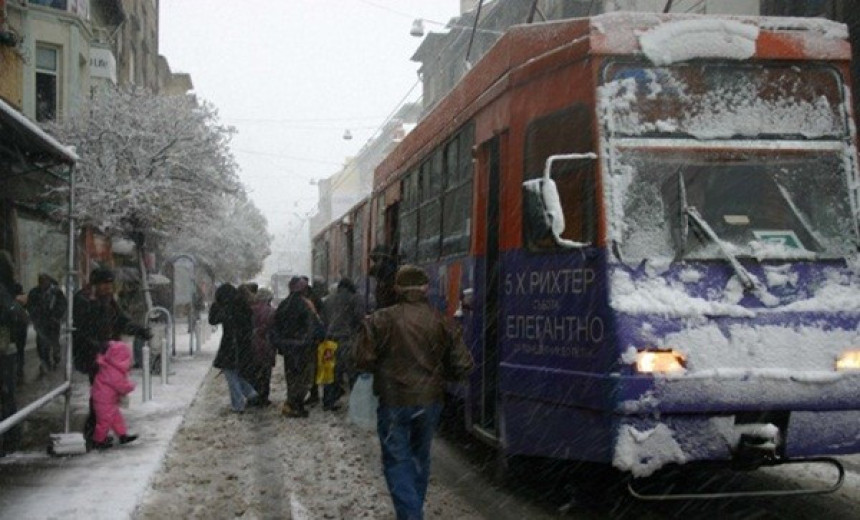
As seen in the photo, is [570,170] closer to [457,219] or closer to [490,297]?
[490,297]

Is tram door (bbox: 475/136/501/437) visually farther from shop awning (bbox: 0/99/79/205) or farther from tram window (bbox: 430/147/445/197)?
shop awning (bbox: 0/99/79/205)

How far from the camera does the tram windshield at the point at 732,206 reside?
19.3ft

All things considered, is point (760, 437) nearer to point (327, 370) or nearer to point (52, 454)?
point (52, 454)

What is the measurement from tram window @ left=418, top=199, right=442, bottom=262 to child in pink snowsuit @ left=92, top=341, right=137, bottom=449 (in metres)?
3.05

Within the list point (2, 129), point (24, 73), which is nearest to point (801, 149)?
point (2, 129)

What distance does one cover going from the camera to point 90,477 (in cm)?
769

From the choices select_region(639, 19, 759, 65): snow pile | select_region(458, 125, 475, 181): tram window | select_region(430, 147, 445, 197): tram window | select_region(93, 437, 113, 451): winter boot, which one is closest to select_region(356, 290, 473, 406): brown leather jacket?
select_region(639, 19, 759, 65): snow pile

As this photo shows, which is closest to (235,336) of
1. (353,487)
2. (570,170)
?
(353,487)

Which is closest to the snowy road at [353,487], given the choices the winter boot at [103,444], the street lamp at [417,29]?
the winter boot at [103,444]

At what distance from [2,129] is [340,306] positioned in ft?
19.7

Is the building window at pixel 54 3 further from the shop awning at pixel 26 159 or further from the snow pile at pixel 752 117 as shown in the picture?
the snow pile at pixel 752 117

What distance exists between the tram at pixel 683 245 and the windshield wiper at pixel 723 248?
0.01 metres

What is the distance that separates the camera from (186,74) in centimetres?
6650

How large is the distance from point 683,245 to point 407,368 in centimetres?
183
